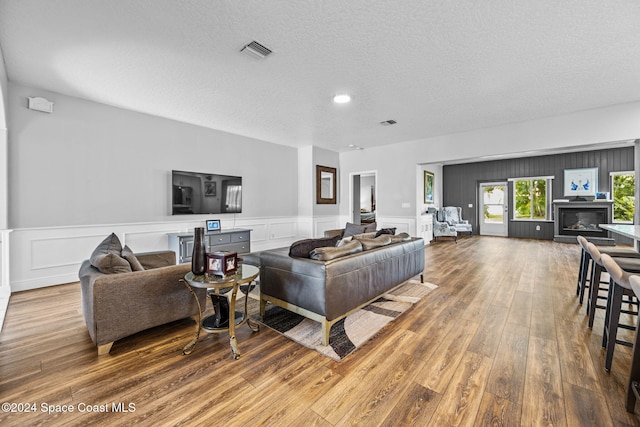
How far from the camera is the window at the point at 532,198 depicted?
8227 millimetres

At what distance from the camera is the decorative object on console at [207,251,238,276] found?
2.13 m

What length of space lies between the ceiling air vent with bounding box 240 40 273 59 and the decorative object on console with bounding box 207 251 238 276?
1934mm

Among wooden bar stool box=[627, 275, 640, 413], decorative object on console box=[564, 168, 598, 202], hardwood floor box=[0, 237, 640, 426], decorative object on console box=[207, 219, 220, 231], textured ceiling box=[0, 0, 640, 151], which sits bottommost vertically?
hardwood floor box=[0, 237, 640, 426]

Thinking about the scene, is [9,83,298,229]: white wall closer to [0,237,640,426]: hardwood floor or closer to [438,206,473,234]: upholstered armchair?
[0,237,640,426]: hardwood floor

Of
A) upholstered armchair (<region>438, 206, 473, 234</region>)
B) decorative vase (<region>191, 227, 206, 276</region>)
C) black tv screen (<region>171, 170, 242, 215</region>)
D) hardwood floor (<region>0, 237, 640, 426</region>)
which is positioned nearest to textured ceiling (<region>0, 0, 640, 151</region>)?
black tv screen (<region>171, 170, 242, 215</region>)

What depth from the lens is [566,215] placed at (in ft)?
25.5

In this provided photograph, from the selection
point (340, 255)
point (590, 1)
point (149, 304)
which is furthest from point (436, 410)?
point (590, 1)

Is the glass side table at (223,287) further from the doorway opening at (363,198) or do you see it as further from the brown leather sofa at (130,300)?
the doorway opening at (363,198)

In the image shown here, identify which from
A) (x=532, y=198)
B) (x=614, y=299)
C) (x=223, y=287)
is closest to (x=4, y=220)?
(x=223, y=287)

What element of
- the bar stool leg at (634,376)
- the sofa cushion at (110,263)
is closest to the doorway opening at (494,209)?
the bar stool leg at (634,376)

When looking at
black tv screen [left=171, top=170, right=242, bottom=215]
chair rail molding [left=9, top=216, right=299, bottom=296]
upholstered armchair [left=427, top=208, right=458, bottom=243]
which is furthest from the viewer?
upholstered armchair [left=427, top=208, right=458, bottom=243]

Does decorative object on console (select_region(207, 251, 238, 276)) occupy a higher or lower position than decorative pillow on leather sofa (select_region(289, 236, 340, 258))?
lower

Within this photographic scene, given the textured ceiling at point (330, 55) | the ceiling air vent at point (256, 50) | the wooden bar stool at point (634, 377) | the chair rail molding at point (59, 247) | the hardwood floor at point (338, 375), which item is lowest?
the hardwood floor at point (338, 375)

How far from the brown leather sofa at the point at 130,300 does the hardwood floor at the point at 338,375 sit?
6.5 inches
